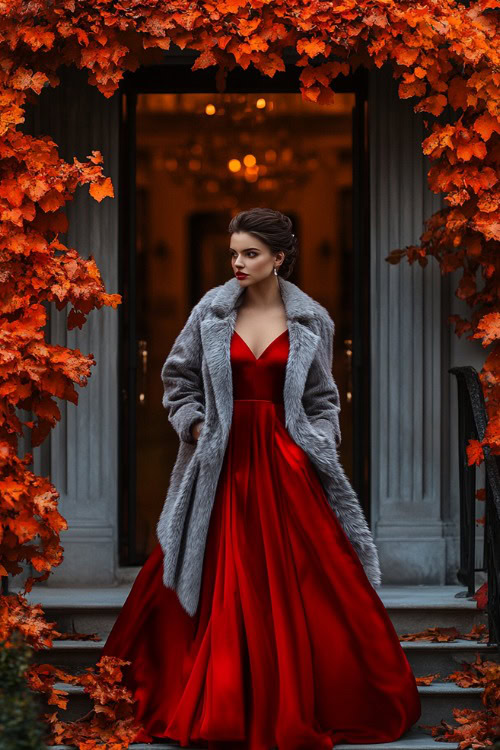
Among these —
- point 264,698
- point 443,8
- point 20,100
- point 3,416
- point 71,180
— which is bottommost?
point 264,698

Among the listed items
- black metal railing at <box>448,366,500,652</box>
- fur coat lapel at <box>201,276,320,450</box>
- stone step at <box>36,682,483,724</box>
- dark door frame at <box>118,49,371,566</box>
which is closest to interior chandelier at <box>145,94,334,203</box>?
dark door frame at <box>118,49,371,566</box>

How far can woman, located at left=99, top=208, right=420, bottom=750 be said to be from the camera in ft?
15.0

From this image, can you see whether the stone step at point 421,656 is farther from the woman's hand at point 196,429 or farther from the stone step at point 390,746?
the woman's hand at point 196,429

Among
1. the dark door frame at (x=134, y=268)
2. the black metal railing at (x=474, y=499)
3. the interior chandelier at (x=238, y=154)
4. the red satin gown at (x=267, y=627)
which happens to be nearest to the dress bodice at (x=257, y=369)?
the red satin gown at (x=267, y=627)

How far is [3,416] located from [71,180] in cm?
101

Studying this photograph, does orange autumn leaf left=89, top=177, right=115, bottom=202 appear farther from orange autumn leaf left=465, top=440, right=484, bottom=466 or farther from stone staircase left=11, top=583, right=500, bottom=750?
stone staircase left=11, top=583, right=500, bottom=750

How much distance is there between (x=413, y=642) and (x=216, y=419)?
1.53 m

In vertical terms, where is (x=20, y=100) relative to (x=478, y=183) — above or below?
above

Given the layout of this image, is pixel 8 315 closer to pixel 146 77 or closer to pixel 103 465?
pixel 103 465

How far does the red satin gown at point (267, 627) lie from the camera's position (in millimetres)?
4492

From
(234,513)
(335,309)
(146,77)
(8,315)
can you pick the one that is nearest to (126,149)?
(146,77)

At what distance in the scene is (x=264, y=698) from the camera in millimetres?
4488

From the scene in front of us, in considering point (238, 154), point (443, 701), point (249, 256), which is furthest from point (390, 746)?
point (238, 154)

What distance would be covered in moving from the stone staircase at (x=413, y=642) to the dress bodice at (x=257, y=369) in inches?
55.2
